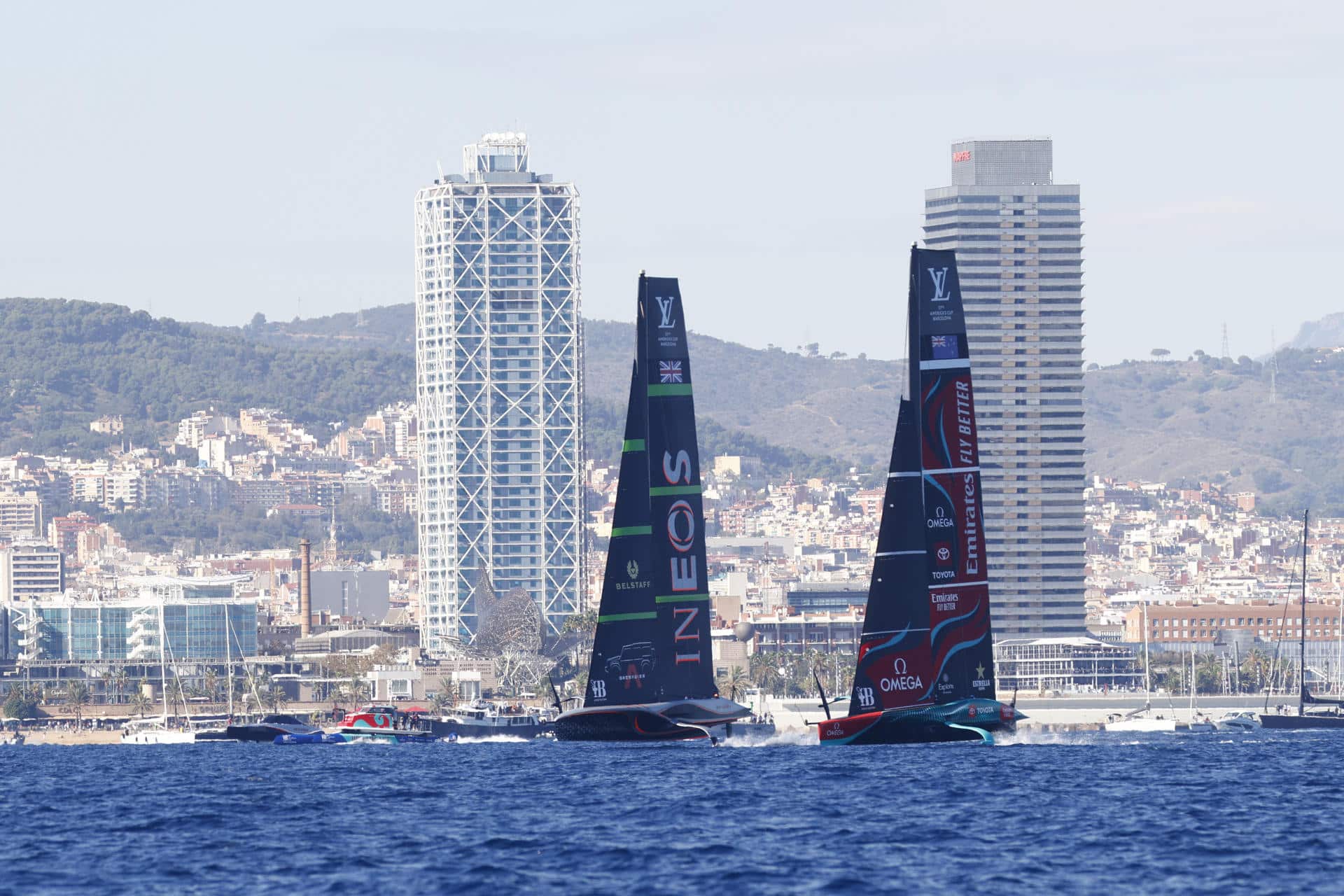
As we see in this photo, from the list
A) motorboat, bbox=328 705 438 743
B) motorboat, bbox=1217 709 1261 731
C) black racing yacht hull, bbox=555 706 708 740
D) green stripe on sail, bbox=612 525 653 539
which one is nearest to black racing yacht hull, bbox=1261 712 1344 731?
motorboat, bbox=1217 709 1261 731

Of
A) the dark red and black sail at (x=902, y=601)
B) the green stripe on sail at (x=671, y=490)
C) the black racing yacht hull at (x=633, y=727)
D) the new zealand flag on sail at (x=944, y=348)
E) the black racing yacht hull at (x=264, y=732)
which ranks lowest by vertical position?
the black racing yacht hull at (x=264, y=732)

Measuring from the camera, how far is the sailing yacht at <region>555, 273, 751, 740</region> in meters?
89.1

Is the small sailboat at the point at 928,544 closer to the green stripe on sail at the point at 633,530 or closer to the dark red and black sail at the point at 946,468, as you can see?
the dark red and black sail at the point at 946,468

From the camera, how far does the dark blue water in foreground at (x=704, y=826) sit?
49688mm

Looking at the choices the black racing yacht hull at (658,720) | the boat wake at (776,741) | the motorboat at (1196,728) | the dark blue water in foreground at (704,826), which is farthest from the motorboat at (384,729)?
the dark blue water in foreground at (704,826)

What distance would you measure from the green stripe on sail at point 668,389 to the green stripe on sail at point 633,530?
176 inches

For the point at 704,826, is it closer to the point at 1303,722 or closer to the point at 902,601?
the point at 902,601

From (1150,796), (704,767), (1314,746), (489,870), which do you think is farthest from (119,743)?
(489,870)

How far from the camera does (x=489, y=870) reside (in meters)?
51.0

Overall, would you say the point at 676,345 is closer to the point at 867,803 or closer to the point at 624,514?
the point at 624,514

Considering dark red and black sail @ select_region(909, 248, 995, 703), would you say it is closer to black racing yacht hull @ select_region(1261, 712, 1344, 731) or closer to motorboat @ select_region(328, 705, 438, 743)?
motorboat @ select_region(328, 705, 438, 743)

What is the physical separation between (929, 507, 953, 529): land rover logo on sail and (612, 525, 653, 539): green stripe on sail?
487 inches

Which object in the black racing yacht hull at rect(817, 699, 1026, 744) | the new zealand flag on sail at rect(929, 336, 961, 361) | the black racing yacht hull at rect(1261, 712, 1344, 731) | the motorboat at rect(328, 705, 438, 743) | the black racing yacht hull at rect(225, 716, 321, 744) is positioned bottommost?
the black racing yacht hull at rect(1261, 712, 1344, 731)

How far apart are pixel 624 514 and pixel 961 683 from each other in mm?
14233
